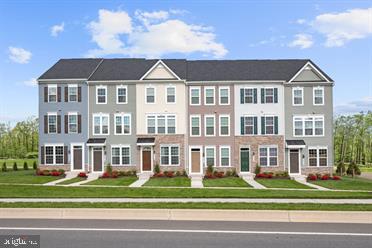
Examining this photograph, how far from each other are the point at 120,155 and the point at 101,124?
3272mm

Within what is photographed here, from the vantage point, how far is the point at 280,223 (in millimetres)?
11125

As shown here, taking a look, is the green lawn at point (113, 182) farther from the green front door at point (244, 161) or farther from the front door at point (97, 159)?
the green front door at point (244, 161)

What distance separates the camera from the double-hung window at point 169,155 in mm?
31219

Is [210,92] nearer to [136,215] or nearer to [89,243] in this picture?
[136,215]

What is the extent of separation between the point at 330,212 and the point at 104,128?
2364 centimetres

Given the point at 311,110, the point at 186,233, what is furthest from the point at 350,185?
the point at 186,233

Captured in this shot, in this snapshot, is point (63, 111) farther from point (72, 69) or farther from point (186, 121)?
point (186, 121)

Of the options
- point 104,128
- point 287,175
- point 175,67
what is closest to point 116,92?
point 104,128

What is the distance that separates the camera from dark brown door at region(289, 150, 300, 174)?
31375 millimetres

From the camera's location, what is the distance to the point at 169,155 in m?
31.2

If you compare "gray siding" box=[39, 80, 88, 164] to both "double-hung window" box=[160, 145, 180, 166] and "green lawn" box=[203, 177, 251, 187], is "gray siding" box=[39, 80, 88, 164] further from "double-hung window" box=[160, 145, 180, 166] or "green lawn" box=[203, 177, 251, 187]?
"green lawn" box=[203, 177, 251, 187]

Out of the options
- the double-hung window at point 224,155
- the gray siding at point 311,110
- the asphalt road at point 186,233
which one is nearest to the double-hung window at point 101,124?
the double-hung window at point 224,155

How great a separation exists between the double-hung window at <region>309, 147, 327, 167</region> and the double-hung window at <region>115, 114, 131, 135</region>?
53.3 feet

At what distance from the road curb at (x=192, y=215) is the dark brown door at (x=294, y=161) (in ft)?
66.5
